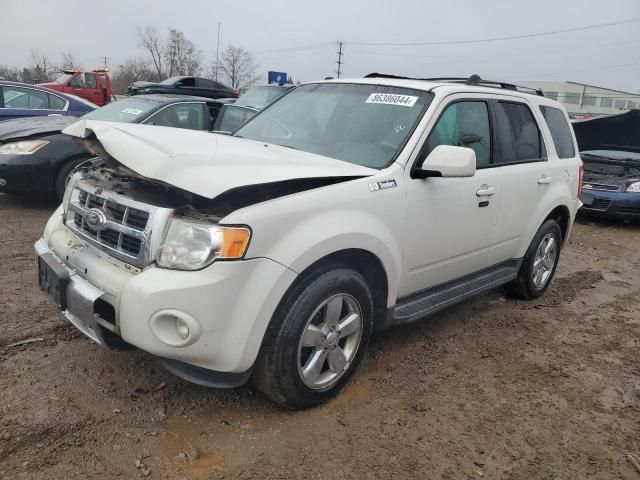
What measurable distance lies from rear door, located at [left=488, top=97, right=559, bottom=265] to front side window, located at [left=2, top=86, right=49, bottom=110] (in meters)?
7.94

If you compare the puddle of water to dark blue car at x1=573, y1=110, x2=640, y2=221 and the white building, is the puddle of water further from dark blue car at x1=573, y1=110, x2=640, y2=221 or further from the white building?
the white building

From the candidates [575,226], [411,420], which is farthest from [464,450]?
[575,226]

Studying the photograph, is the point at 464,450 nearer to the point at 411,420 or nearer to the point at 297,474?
the point at 411,420

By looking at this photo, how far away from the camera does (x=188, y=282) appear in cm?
222

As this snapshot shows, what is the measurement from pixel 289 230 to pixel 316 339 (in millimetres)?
622

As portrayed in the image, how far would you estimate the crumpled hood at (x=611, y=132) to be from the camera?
33.2ft

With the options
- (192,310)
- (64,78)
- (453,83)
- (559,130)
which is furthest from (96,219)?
(64,78)

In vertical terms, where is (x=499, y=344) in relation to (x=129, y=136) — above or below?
below

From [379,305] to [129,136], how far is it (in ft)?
5.51

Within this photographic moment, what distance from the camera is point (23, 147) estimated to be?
6039 millimetres

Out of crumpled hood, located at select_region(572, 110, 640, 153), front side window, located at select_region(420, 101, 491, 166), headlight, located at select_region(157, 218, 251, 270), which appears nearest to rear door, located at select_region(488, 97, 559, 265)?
front side window, located at select_region(420, 101, 491, 166)

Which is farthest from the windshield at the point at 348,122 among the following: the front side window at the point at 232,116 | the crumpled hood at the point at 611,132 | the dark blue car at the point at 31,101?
the crumpled hood at the point at 611,132

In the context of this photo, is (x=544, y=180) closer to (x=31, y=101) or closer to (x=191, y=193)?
(x=191, y=193)

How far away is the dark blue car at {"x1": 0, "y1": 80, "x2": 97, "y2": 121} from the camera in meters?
8.75
